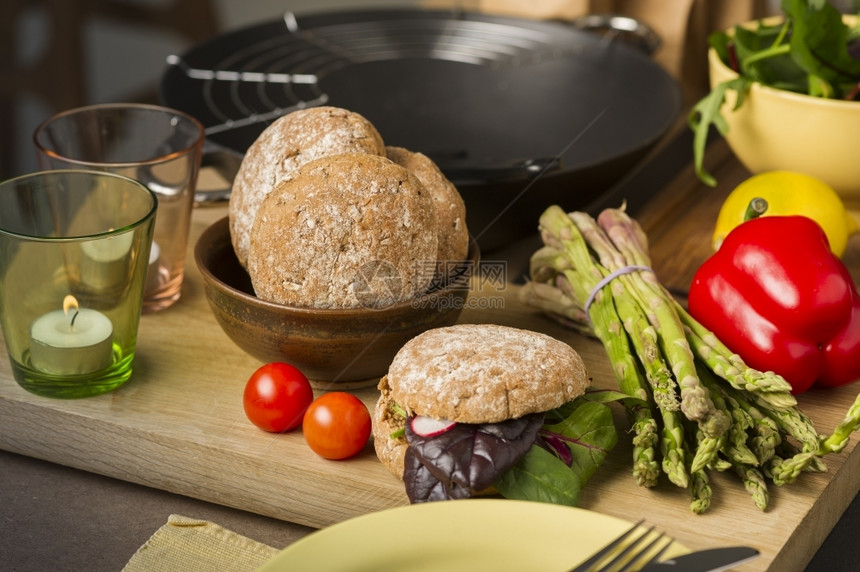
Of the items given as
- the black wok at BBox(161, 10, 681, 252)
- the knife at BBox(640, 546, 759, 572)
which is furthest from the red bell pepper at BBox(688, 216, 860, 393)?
the knife at BBox(640, 546, 759, 572)

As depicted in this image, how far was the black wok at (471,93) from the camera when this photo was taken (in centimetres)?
157

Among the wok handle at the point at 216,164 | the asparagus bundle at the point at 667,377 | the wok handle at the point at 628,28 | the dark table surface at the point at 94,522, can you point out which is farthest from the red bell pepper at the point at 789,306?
the wok handle at the point at 628,28

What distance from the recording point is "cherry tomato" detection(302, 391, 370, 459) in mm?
1141

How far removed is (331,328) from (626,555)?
456 mm

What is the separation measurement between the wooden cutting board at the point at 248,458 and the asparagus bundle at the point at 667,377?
3 centimetres

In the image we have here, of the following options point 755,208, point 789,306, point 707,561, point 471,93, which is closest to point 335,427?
point 707,561

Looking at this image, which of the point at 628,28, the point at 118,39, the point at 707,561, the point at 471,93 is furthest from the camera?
the point at 118,39

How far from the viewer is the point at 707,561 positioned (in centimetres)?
92

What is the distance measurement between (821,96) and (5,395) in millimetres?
1448

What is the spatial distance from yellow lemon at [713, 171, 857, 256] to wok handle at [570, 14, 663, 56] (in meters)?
0.64

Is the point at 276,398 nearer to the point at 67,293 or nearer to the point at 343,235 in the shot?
the point at 343,235

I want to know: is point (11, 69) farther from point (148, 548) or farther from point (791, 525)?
point (791, 525)

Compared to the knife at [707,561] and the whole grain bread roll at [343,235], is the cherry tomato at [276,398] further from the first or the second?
the knife at [707,561]

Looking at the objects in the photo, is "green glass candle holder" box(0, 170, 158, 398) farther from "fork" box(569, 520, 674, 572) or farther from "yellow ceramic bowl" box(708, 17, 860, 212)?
"yellow ceramic bowl" box(708, 17, 860, 212)
